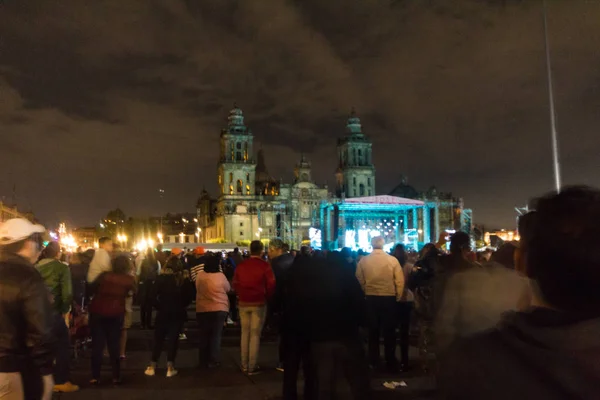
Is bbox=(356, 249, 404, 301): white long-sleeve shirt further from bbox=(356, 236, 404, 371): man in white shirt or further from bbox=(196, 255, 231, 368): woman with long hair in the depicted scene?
bbox=(196, 255, 231, 368): woman with long hair

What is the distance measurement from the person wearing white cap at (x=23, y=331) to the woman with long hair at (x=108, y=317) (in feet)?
13.7

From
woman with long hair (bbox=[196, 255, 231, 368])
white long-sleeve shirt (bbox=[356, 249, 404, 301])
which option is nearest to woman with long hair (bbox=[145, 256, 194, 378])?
woman with long hair (bbox=[196, 255, 231, 368])

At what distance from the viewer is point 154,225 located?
127062 millimetres

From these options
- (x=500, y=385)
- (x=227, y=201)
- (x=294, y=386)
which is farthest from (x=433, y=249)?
(x=227, y=201)

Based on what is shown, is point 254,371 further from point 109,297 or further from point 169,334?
point 109,297

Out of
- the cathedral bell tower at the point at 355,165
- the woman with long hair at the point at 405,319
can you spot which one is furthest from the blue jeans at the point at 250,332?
the cathedral bell tower at the point at 355,165

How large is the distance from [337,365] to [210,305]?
12.2ft

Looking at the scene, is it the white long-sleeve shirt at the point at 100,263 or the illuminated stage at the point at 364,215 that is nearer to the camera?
the white long-sleeve shirt at the point at 100,263

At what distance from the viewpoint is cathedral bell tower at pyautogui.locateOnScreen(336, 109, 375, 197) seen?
98.6m

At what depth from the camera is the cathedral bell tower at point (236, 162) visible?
87812 millimetres

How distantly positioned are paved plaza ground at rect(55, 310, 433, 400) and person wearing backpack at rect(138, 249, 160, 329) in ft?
10.2

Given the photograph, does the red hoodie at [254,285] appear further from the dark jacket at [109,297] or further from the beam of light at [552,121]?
the beam of light at [552,121]

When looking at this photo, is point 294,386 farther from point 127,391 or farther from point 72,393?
point 72,393

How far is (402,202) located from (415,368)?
45265 millimetres
